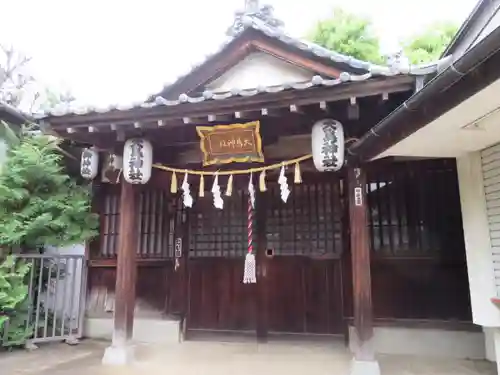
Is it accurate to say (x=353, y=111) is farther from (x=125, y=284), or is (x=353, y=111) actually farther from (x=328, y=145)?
(x=125, y=284)

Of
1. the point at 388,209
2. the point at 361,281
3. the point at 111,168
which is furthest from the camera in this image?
the point at 111,168

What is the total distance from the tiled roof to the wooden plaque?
56 cm

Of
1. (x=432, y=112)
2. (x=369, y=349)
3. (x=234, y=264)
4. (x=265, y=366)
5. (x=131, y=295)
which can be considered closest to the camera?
(x=432, y=112)

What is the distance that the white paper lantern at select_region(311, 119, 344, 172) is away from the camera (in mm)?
5637

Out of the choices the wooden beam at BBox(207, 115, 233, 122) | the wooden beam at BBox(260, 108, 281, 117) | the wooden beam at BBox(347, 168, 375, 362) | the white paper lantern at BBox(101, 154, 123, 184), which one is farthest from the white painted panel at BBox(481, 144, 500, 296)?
the white paper lantern at BBox(101, 154, 123, 184)

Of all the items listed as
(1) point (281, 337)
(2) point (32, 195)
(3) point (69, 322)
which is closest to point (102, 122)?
(2) point (32, 195)

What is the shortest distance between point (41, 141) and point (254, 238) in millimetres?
4712

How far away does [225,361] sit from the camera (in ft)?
20.4

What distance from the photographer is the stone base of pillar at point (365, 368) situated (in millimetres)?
5258

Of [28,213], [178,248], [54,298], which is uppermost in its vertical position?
[28,213]

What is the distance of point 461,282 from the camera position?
21.6 ft

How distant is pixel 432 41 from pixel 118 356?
1660 centimetres

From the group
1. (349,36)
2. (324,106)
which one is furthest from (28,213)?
(349,36)

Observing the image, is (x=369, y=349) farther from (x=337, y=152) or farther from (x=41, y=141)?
(x=41, y=141)
